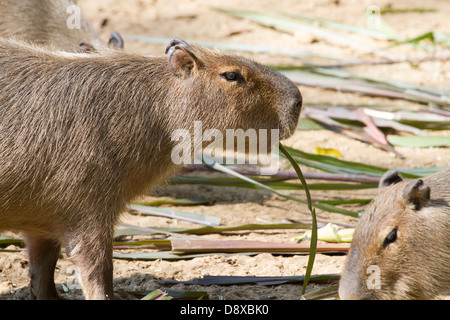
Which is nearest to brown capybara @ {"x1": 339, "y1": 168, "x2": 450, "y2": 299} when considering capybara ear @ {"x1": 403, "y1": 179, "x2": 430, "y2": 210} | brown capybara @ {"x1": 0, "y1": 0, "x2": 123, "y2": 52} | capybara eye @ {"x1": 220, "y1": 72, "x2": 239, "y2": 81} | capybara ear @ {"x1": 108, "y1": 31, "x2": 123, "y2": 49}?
capybara ear @ {"x1": 403, "y1": 179, "x2": 430, "y2": 210}

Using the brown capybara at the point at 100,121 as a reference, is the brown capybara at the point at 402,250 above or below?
below

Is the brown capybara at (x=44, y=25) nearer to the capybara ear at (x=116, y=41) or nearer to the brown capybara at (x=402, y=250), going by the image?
the capybara ear at (x=116, y=41)

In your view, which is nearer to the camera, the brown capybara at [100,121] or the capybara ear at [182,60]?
the brown capybara at [100,121]

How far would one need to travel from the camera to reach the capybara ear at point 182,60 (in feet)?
10.0

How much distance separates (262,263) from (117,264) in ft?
2.50

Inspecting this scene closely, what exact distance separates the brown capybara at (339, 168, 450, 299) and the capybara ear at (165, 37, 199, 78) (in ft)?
3.32

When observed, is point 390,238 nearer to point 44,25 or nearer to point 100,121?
point 100,121

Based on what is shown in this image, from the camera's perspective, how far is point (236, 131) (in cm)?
315

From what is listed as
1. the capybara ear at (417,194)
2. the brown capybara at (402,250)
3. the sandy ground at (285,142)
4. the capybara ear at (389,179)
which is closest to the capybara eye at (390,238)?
the brown capybara at (402,250)

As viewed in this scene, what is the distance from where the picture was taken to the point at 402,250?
2.92 meters

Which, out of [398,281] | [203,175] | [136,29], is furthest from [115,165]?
[136,29]

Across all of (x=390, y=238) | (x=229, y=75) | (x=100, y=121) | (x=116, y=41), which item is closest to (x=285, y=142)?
(x=116, y=41)

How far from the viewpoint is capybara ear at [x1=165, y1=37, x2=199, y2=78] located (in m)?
3.06
